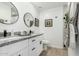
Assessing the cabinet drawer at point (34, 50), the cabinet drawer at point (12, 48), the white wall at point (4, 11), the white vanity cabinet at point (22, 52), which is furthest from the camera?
the cabinet drawer at point (34, 50)

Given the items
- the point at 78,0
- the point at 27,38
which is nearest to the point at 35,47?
the point at 27,38

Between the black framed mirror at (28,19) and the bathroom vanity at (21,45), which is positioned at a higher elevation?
the black framed mirror at (28,19)

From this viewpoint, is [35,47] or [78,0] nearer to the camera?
[78,0]

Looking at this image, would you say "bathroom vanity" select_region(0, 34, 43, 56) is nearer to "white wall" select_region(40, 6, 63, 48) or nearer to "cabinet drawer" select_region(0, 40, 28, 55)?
"cabinet drawer" select_region(0, 40, 28, 55)

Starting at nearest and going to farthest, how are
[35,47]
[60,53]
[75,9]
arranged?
[75,9] < [60,53] < [35,47]

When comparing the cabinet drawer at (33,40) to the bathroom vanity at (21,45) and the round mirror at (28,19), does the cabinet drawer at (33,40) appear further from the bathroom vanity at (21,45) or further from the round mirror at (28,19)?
the round mirror at (28,19)

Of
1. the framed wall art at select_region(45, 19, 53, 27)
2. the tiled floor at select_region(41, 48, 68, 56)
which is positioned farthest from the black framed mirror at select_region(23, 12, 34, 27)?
the tiled floor at select_region(41, 48, 68, 56)

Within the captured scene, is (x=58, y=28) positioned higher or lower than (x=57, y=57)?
higher

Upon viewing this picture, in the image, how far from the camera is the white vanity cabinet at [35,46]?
1721 millimetres

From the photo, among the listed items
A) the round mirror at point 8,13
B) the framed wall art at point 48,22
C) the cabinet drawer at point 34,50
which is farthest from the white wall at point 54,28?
the round mirror at point 8,13

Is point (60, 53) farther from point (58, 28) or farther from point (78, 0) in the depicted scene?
point (78, 0)

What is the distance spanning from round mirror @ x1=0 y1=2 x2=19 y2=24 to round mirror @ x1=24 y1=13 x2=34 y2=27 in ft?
0.55

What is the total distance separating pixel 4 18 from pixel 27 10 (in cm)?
42

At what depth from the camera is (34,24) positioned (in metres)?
1.67
